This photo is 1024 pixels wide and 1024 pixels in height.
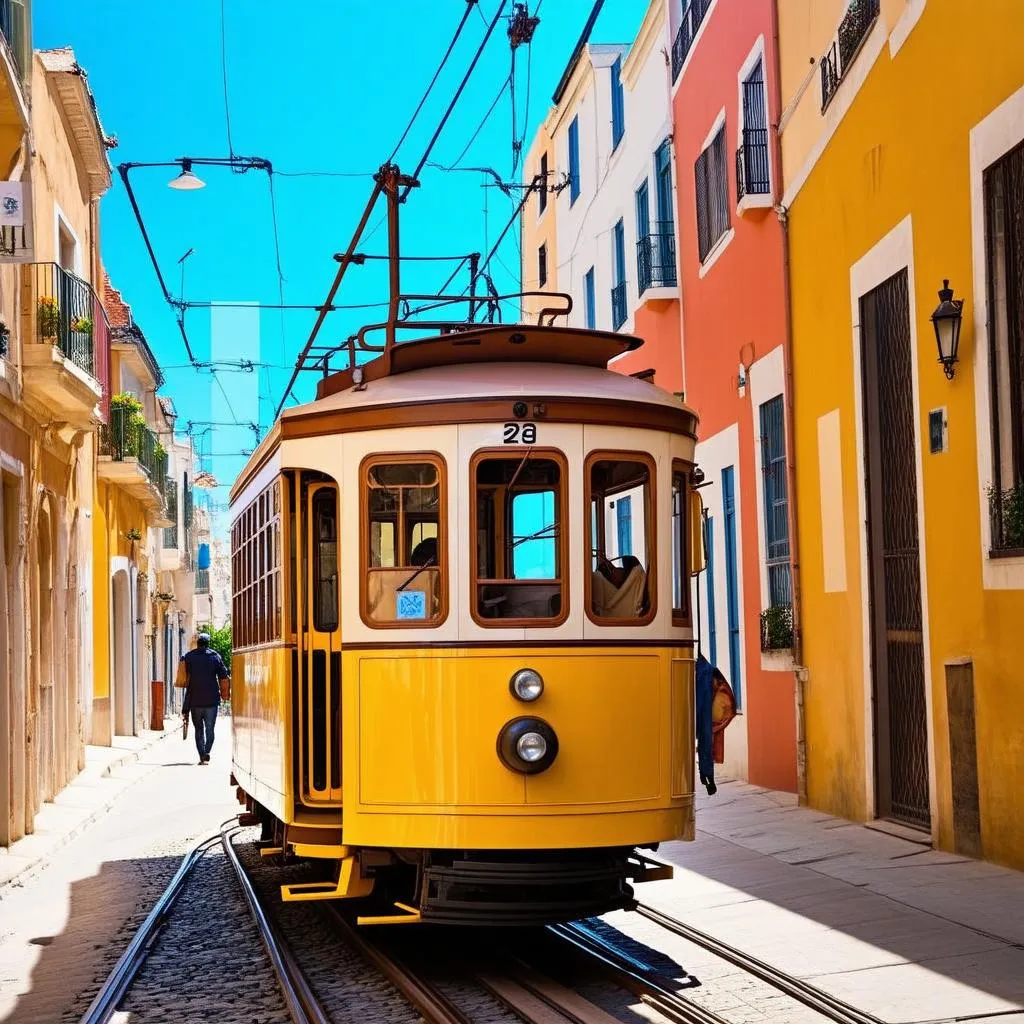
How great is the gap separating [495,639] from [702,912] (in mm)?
2850

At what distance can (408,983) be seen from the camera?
7.88 meters

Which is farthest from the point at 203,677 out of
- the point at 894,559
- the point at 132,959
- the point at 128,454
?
the point at 132,959

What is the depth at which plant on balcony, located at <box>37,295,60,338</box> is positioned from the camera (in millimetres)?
16859

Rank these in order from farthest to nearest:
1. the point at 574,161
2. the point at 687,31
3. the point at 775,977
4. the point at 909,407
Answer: the point at 574,161 → the point at 687,31 → the point at 909,407 → the point at 775,977

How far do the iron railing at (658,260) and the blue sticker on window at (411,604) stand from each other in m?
13.2

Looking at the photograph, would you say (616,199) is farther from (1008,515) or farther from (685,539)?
(685,539)

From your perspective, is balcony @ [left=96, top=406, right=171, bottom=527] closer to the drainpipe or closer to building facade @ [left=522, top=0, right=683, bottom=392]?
building facade @ [left=522, top=0, right=683, bottom=392]

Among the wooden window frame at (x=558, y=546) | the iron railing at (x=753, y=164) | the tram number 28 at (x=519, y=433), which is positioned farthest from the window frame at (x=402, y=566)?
the iron railing at (x=753, y=164)

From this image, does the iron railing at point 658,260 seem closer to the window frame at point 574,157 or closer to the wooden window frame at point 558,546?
the window frame at point 574,157

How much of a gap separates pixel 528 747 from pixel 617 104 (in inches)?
751

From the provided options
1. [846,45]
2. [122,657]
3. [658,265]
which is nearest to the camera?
[846,45]

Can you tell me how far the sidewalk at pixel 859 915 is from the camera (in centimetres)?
731

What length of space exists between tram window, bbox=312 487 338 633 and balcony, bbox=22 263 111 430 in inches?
339

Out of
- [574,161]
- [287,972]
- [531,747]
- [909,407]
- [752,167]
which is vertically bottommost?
[287,972]
